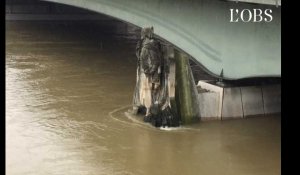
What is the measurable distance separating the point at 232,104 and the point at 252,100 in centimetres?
56

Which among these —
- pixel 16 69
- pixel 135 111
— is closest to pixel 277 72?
pixel 135 111

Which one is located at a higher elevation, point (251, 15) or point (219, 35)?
point (251, 15)

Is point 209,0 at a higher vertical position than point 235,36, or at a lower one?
higher

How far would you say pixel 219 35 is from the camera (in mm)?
11344

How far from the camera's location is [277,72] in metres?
10.5

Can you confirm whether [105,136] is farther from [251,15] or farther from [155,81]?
[251,15]

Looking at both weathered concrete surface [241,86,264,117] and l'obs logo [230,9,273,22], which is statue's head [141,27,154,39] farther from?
weathered concrete surface [241,86,264,117]

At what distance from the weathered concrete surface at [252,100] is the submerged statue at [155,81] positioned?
186 cm

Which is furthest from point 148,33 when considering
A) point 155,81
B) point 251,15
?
point 251,15

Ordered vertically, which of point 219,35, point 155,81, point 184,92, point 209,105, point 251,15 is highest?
point 251,15

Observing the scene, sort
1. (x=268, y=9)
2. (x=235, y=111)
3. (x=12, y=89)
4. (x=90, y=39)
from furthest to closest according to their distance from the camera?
(x=90, y=39) < (x=12, y=89) < (x=235, y=111) < (x=268, y=9)
